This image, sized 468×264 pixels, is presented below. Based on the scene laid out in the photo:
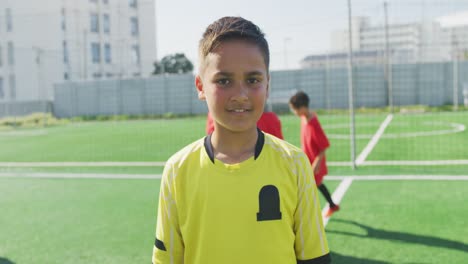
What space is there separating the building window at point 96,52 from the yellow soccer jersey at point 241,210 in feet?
163

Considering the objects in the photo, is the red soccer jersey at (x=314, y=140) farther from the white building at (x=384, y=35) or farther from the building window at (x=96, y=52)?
the building window at (x=96, y=52)

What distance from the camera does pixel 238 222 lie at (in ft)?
5.81

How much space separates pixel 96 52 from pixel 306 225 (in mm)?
50670

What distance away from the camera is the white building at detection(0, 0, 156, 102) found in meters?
42.0

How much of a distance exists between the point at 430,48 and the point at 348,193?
24.5m

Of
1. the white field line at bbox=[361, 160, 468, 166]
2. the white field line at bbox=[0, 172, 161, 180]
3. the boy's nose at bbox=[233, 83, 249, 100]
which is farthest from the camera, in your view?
the white field line at bbox=[361, 160, 468, 166]

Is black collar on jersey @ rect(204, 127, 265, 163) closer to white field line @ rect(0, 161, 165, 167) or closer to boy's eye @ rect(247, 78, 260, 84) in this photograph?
boy's eye @ rect(247, 78, 260, 84)

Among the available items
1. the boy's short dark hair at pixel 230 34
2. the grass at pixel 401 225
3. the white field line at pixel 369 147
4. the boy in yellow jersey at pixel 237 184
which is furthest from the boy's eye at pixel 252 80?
the white field line at pixel 369 147

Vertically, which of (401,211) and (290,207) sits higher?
(290,207)

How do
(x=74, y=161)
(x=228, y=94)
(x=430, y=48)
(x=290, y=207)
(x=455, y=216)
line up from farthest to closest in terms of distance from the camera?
1. (x=430, y=48)
2. (x=74, y=161)
3. (x=455, y=216)
4. (x=290, y=207)
5. (x=228, y=94)

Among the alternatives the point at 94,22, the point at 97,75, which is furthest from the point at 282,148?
the point at 94,22

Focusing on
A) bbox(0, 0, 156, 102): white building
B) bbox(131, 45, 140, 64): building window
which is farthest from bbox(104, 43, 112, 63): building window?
bbox(131, 45, 140, 64): building window

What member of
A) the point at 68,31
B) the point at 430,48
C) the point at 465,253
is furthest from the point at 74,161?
the point at 68,31

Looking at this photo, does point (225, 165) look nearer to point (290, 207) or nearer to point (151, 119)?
point (290, 207)
